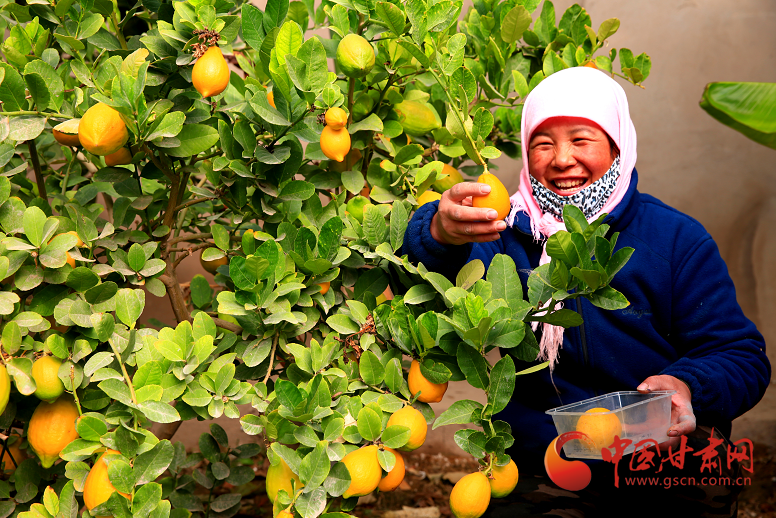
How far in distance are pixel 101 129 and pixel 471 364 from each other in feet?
2.13

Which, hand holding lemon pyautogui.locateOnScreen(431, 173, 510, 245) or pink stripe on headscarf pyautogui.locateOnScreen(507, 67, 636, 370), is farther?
pink stripe on headscarf pyautogui.locateOnScreen(507, 67, 636, 370)

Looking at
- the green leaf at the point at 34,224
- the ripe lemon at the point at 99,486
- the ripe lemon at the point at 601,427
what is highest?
the green leaf at the point at 34,224

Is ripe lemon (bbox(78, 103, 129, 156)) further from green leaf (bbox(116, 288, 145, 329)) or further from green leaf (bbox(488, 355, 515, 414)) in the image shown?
green leaf (bbox(488, 355, 515, 414))

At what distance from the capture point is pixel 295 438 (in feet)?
2.87

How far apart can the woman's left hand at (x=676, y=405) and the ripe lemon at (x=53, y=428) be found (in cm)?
96

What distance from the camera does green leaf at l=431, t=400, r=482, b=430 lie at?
0.88m

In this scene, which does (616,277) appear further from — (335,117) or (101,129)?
(101,129)

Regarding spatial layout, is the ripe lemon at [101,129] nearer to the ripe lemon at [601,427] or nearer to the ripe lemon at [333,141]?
the ripe lemon at [333,141]

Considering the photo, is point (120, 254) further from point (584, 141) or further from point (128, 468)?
point (584, 141)

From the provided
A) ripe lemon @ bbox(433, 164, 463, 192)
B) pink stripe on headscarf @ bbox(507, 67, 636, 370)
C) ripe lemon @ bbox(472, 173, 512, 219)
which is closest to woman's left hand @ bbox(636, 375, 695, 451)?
pink stripe on headscarf @ bbox(507, 67, 636, 370)

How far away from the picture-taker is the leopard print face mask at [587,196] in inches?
48.8

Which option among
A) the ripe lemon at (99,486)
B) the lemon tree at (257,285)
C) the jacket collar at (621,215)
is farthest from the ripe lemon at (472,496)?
the jacket collar at (621,215)

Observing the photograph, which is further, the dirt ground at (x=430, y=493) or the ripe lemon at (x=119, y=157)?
the dirt ground at (x=430, y=493)

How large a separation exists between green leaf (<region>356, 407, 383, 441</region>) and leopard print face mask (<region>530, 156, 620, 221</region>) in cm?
60
